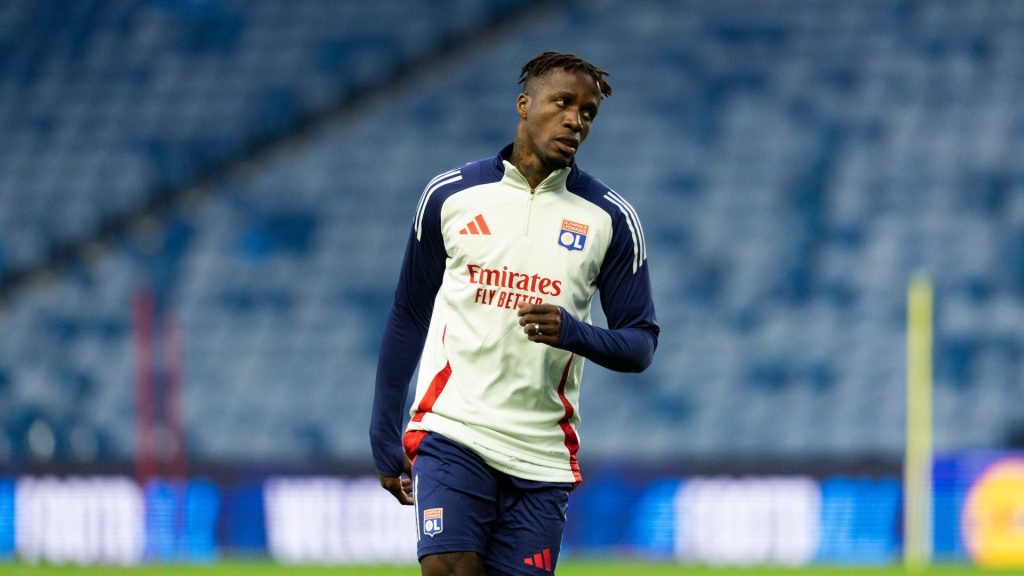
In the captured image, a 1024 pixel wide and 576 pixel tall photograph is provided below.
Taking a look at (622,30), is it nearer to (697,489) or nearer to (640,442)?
(640,442)

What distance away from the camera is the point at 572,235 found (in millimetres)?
4457

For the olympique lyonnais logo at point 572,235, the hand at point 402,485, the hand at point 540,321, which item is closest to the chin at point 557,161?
the olympique lyonnais logo at point 572,235

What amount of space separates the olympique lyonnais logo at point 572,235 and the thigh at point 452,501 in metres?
0.59

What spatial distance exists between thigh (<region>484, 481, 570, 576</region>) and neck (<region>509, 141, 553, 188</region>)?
2.62ft

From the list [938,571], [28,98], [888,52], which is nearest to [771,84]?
[888,52]

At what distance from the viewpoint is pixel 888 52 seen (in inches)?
624

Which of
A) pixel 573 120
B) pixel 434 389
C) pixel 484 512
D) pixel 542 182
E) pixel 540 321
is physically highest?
pixel 573 120

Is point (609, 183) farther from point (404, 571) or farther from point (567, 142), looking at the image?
point (567, 142)

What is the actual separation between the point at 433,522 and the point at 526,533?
24 cm

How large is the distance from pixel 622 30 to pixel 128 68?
5.06m

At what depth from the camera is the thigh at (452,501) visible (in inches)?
169

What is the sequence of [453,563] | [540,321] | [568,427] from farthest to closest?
1. [568,427]
2. [453,563]
3. [540,321]

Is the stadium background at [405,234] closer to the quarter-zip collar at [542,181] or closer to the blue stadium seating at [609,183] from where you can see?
the blue stadium seating at [609,183]

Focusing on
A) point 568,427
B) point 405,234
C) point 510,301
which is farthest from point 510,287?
point 405,234
